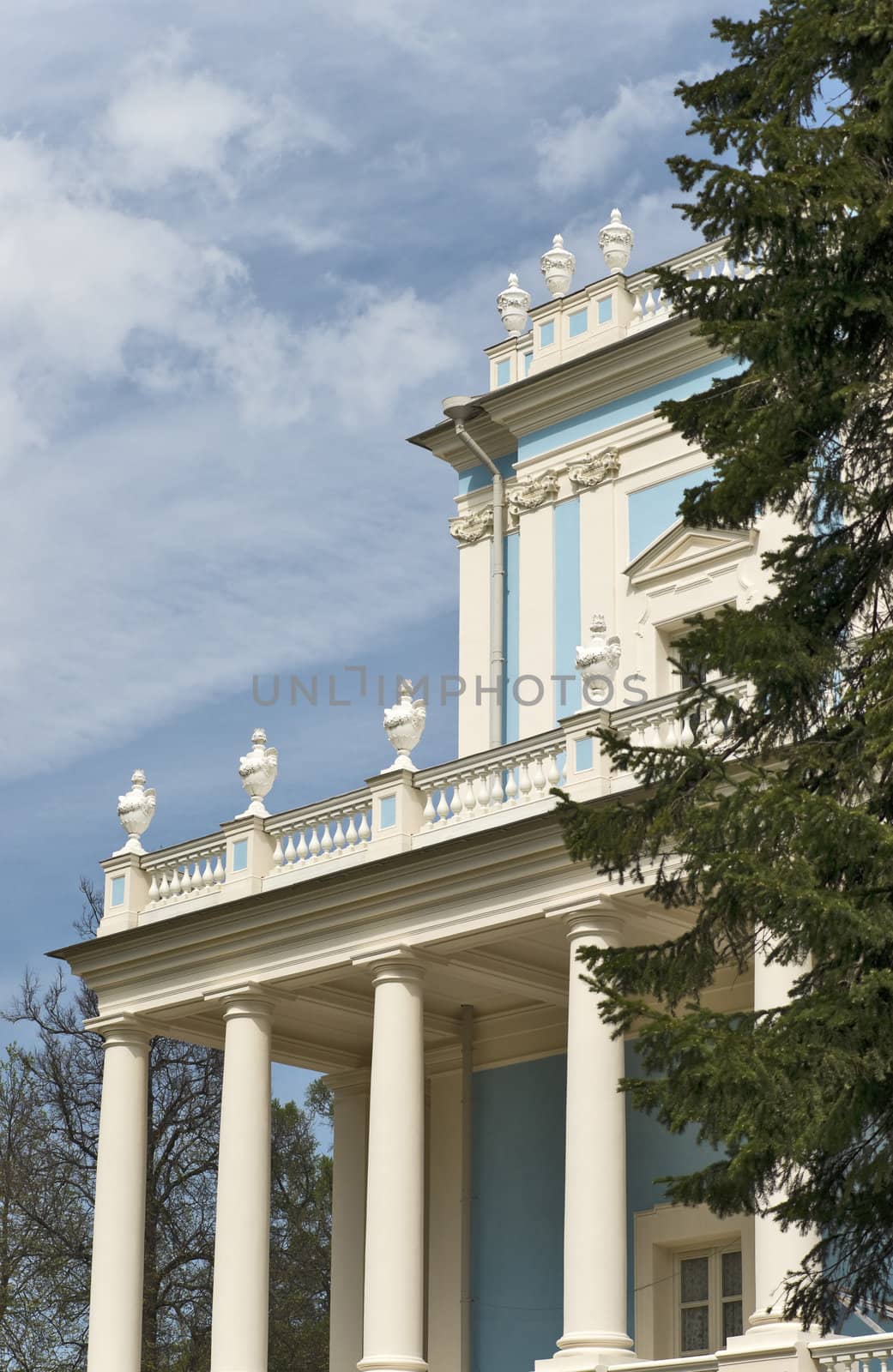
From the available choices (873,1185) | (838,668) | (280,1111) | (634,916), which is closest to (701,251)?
(634,916)

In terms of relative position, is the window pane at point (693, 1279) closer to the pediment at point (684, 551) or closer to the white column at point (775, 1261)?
the white column at point (775, 1261)

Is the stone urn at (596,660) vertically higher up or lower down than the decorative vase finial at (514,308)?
lower down

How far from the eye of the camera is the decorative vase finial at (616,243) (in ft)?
86.2

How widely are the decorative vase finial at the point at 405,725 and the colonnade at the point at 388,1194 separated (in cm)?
211

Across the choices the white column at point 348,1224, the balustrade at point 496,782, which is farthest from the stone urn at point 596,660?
the white column at point 348,1224

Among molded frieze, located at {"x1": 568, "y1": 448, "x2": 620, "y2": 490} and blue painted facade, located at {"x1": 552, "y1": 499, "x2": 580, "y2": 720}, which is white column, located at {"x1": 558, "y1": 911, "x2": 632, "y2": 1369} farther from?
molded frieze, located at {"x1": 568, "y1": 448, "x2": 620, "y2": 490}

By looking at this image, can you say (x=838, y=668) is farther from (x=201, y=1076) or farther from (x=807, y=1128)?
(x=201, y=1076)

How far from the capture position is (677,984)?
1293cm

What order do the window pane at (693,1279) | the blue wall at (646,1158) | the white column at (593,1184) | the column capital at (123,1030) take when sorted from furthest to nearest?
the column capital at (123,1030)
the blue wall at (646,1158)
the window pane at (693,1279)
the white column at (593,1184)

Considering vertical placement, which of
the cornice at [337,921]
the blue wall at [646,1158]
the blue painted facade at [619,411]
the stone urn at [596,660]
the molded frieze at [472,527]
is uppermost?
the blue painted facade at [619,411]

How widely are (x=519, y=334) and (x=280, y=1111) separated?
29.1 metres

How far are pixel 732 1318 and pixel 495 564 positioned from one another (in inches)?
373

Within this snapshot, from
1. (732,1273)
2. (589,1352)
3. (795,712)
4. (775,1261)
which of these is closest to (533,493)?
(732,1273)

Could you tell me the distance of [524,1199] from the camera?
940 inches
